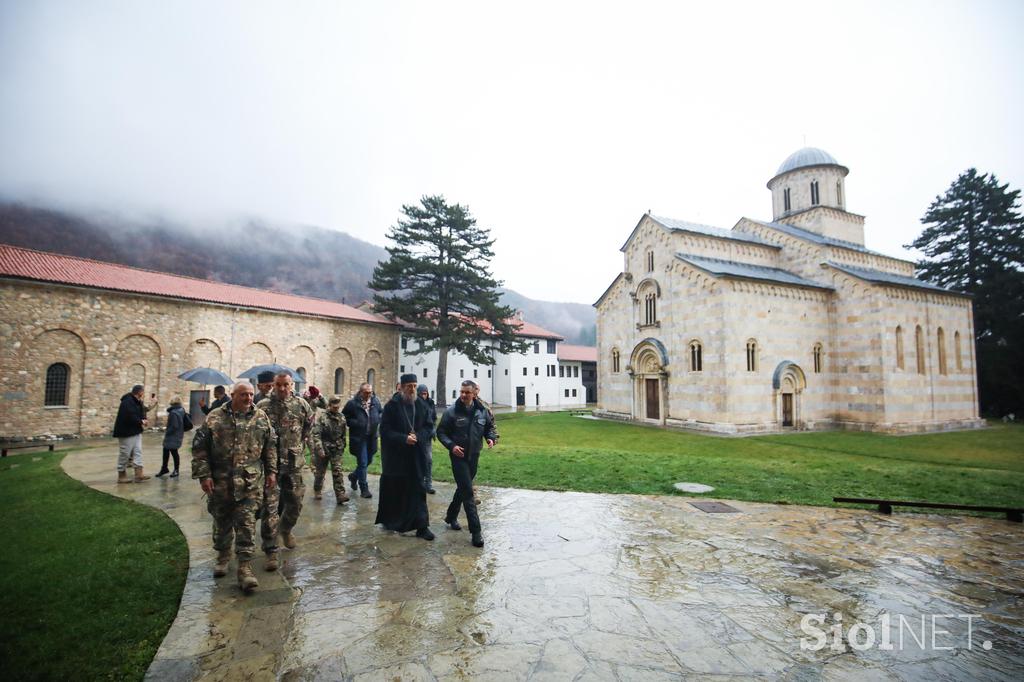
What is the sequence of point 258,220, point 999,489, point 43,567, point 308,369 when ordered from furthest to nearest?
point 258,220, point 308,369, point 999,489, point 43,567

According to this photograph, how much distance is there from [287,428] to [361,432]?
293cm

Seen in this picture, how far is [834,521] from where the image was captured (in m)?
6.51

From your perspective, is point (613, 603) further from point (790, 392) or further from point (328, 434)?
point (790, 392)

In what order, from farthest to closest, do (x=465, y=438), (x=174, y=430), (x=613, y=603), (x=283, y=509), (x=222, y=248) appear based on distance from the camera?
(x=222, y=248) < (x=174, y=430) < (x=465, y=438) < (x=283, y=509) < (x=613, y=603)

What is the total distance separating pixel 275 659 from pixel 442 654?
115 cm

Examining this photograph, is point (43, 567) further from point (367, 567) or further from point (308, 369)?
point (308, 369)

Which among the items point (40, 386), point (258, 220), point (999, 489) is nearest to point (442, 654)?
point (999, 489)

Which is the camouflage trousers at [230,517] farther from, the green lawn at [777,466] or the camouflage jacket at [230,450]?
the green lawn at [777,466]

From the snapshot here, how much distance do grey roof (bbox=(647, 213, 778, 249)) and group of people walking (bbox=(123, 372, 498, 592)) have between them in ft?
64.0

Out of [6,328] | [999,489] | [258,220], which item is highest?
[258,220]

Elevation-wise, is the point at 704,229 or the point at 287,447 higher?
the point at 704,229

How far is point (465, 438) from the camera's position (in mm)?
5754

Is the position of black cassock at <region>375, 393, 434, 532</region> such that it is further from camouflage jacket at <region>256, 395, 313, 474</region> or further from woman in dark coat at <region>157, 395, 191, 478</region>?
woman in dark coat at <region>157, 395, 191, 478</region>

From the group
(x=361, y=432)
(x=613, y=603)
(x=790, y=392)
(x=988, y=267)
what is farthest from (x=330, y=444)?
(x=988, y=267)
